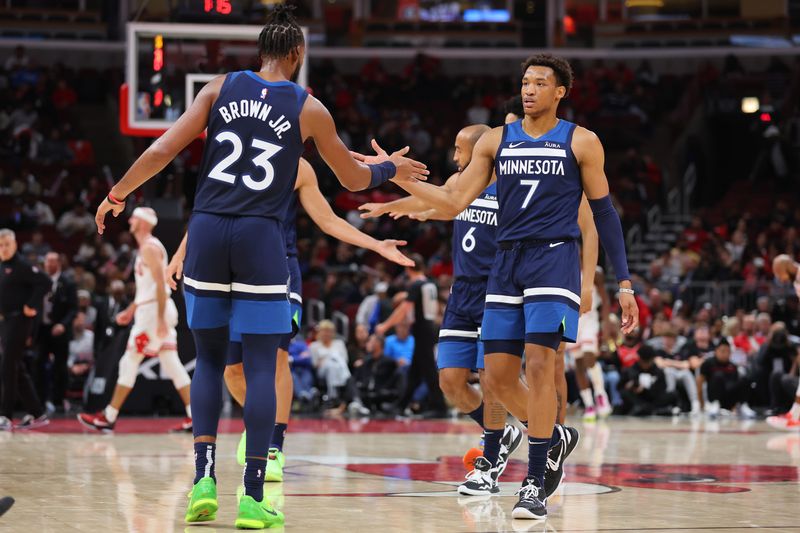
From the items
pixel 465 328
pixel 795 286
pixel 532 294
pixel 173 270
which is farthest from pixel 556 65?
pixel 795 286

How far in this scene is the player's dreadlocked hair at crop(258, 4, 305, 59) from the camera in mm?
5695

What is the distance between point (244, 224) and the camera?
5.50 metres

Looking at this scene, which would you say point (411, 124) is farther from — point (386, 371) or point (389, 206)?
point (389, 206)

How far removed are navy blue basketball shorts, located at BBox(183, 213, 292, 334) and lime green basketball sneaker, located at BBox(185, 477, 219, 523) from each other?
2.32 ft

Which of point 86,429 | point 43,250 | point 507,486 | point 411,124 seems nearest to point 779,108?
point 411,124

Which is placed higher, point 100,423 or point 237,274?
point 237,274

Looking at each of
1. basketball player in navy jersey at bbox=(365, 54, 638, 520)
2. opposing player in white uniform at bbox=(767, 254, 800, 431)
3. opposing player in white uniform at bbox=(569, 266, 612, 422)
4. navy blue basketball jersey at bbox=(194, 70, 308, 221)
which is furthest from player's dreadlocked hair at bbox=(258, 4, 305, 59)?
opposing player in white uniform at bbox=(569, 266, 612, 422)

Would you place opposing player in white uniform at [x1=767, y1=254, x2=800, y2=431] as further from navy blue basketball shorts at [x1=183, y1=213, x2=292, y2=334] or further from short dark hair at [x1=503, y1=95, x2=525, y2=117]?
navy blue basketball shorts at [x1=183, y1=213, x2=292, y2=334]

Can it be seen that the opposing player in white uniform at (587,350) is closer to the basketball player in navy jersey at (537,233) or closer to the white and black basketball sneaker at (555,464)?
the white and black basketball sneaker at (555,464)

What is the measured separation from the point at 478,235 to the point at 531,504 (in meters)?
2.22

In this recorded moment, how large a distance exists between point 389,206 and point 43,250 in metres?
14.9

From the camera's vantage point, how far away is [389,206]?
6625 mm

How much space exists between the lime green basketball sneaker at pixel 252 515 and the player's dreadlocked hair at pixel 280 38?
2048mm

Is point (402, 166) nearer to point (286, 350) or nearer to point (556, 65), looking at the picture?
point (556, 65)
